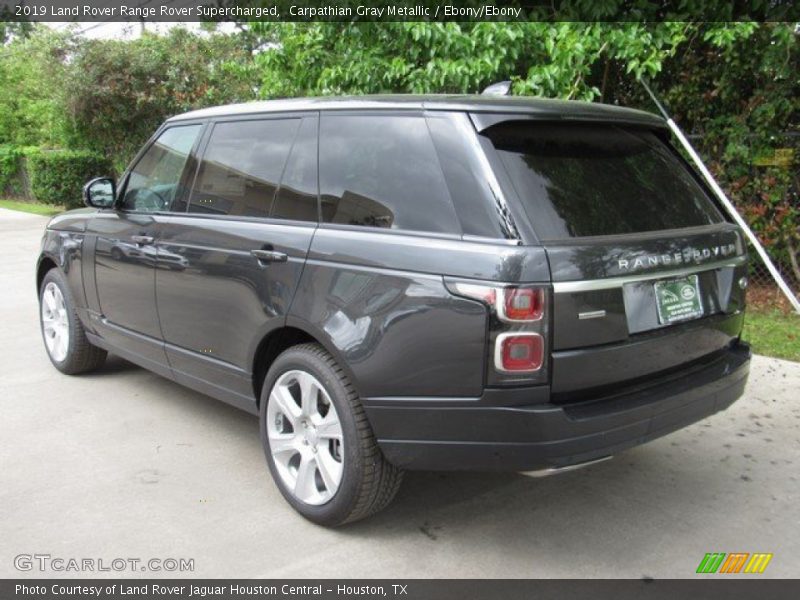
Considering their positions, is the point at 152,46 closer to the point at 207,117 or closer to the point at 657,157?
the point at 207,117

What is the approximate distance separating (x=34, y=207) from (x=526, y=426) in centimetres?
2327

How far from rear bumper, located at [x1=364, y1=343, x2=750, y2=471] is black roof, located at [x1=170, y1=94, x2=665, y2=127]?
45.1 inches

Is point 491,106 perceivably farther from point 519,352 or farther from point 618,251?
point 519,352

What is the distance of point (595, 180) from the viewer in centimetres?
315

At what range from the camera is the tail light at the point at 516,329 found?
2674 millimetres

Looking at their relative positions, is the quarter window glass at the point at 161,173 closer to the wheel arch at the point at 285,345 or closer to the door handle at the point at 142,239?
the door handle at the point at 142,239

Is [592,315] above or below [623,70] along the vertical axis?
below

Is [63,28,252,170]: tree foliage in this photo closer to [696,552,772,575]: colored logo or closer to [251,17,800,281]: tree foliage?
[251,17,800,281]: tree foliage

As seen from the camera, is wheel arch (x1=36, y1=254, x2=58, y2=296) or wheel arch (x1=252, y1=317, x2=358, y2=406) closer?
wheel arch (x1=252, y1=317, x2=358, y2=406)

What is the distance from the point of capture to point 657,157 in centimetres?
354

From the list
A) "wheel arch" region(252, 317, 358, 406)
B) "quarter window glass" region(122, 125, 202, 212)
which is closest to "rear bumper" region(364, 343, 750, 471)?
"wheel arch" region(252, 317, 358, 406)

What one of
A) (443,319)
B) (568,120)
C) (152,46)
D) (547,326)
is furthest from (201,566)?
(152,46)

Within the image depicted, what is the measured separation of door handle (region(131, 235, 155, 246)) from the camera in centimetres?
440

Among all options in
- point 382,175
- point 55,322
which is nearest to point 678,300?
point 382,175
